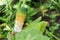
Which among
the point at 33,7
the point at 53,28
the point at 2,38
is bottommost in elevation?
the point at 2,38

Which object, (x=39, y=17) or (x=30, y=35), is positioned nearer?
(x=30, y=35)

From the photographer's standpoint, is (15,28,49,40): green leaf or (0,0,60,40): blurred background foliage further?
(0,0,60,40): blurred background foliage

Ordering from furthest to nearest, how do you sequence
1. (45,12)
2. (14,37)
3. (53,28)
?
(45,12) < (53,28) < (14,37)

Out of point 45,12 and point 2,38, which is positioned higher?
point 45,12

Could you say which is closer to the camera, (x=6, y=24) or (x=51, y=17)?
(x=6, y=24)

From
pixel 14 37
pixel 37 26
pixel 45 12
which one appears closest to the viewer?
pixel 14 37

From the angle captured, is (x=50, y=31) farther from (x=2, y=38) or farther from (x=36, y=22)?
(x=2, y=38)

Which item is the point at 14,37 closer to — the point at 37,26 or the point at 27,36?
the point at 27,36

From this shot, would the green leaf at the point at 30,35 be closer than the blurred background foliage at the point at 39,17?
Yes

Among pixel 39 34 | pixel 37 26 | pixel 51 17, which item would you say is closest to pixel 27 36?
pixel 39 34
